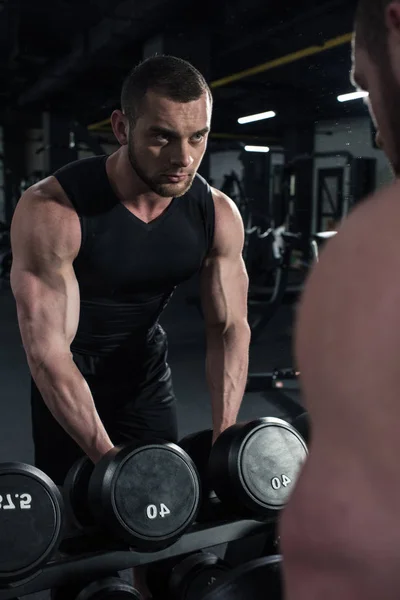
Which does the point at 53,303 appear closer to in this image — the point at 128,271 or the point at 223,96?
the point at 128,271

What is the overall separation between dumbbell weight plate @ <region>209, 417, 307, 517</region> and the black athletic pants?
37 cm

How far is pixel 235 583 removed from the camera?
0.81 m

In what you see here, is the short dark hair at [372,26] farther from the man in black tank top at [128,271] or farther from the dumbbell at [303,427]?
the dumbbell at [303,427]

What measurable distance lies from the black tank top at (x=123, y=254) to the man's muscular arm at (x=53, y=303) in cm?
5

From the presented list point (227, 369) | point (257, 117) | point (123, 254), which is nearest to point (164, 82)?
point (123, 254)

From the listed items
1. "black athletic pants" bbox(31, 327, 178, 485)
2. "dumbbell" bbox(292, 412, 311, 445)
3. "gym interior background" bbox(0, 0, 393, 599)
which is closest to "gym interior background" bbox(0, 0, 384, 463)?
"gym interior background" bbox(0, 0, 393, 599)

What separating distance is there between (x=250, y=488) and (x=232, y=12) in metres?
4.01

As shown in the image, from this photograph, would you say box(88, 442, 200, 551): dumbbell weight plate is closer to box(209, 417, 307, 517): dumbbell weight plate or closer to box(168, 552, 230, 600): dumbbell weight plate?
box(209, 417, 307, 517): dumbbell weight plate

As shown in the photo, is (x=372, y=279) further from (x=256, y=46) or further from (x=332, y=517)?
(x=256, y=46)

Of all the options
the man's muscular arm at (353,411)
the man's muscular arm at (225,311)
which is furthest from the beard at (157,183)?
the man's muscular arm at (353,411)

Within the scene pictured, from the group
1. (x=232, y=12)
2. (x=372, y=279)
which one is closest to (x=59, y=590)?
(x=372, y=279)

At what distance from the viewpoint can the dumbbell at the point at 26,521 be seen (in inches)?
36.0

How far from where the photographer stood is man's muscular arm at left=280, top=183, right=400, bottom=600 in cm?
37

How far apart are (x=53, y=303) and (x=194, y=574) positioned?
57 centimetres
